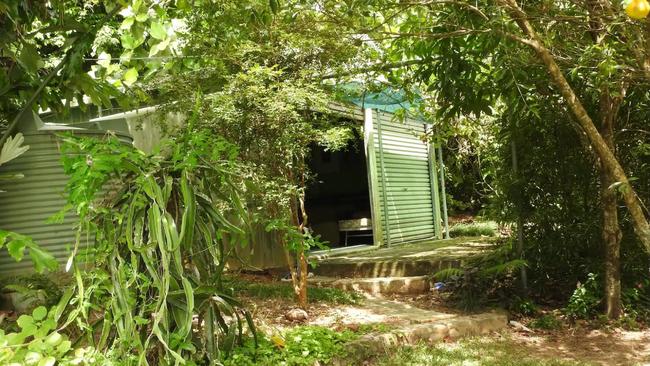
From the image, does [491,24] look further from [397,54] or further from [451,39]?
[397,54]

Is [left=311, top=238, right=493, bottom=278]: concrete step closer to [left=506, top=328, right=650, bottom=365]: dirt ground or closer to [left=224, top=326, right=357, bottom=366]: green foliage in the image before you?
[left=506, top=328, right=650, bottom=365]: dirt ground

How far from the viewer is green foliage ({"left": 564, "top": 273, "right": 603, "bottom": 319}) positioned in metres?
6.09

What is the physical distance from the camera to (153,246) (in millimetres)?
3090

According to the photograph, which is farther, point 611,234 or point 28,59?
point 611,234

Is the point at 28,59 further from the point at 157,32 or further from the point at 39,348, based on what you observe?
the point at 39,348

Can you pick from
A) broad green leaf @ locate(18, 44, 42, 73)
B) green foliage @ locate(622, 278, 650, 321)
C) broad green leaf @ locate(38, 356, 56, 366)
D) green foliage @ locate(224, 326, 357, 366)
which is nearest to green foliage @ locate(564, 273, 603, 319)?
green foliage @ locate(622, 278, 650, 321)

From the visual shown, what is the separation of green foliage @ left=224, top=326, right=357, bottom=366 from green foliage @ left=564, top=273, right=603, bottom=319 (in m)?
2.77

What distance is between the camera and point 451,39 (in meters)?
5.88

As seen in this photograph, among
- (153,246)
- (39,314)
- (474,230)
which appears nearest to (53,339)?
(39,314)

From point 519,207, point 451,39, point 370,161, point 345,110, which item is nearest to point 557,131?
point 519,207

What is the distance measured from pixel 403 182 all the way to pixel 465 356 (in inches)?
285

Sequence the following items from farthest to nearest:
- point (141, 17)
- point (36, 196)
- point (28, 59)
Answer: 1. point (36, 196)
2. point (28, 59)
3. point (141, 17)

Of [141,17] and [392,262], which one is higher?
[141,17]

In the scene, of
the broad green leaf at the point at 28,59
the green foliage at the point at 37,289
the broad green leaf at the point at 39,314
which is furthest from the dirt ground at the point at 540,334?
the broad green leaf at the point at 28,59
